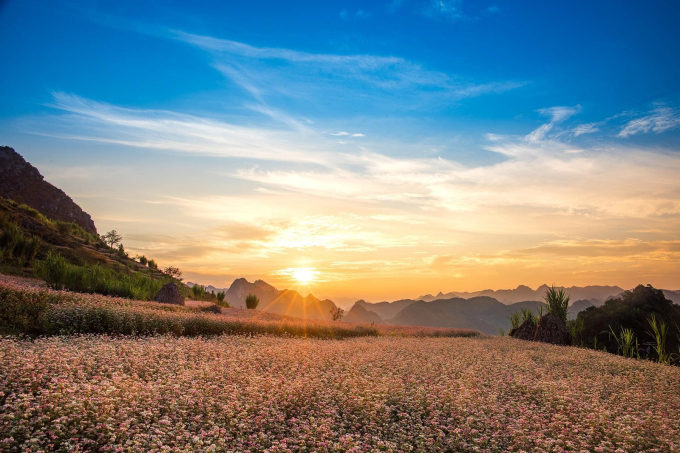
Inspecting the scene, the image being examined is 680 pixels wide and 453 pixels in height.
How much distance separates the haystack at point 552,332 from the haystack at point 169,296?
1705 cm

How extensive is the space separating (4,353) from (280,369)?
456cm

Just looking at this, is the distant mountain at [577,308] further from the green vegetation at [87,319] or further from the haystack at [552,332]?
the green vegetation at [87,319]

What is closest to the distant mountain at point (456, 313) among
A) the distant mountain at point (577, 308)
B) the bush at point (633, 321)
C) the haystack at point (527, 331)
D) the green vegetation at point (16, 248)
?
the distant mountain at point (577, 308)

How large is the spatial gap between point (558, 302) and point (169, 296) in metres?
19.1

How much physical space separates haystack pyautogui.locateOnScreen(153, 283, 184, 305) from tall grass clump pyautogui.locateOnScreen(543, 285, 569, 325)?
18331 mm

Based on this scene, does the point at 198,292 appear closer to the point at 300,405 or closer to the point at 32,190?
the point at 300,405

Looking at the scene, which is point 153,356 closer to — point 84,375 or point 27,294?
point 84,375

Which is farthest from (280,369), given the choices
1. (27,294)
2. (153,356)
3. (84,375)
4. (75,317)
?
(27,294)

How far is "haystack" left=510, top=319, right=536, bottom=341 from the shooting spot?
58.9ft

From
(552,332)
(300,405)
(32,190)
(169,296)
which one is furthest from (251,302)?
(32,190)

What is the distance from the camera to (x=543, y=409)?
6.35 m

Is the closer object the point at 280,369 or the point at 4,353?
the point at 4,353

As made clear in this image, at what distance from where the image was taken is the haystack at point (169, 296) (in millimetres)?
20311

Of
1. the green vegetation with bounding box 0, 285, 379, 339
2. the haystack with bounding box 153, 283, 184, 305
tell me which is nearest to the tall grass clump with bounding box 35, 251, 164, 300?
the haystack with bounding box 153, 283, 184, 305
